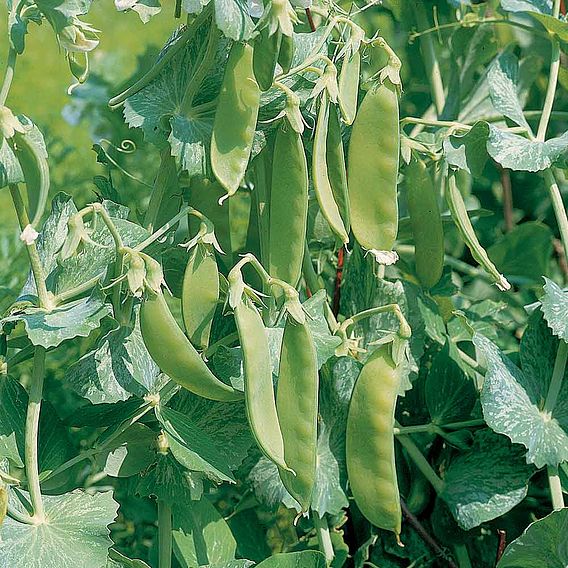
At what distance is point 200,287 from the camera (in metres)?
0.76

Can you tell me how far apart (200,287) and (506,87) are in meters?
0.48

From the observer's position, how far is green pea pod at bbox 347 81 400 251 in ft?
2.66

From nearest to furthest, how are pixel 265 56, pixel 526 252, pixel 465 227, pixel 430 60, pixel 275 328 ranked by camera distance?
pixel 265 56 < pixel 275 328 < pixel 465 227 < pixel 430 60 < pixel 526 252

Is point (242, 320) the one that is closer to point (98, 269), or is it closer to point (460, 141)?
point (98, 269)

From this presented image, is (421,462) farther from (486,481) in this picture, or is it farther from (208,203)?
(208,203)

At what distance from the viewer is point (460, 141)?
3.00 ft

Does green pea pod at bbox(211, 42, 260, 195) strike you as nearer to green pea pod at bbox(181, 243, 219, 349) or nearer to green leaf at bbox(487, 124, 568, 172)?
green pea pod at bbox(181, 243, 219, 349)

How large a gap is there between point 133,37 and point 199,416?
2.68 meters

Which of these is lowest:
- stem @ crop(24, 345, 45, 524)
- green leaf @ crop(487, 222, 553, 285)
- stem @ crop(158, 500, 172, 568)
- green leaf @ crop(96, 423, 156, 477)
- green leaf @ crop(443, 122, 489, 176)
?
green leaf @ crop(487, 222, 553, 285)

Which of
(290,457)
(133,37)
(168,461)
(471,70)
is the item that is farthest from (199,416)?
(133,37)

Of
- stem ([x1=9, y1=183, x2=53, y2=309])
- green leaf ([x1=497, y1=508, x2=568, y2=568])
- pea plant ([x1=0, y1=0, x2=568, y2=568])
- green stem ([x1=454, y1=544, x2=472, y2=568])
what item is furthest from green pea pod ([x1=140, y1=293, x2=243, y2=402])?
green stem ([x1=454, y1=544, x2=472, y2=568])

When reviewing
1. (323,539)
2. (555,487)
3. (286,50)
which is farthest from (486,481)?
(286,50)

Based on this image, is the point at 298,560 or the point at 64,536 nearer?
the point at 64,536

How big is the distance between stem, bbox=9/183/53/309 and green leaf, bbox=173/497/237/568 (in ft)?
0.95
